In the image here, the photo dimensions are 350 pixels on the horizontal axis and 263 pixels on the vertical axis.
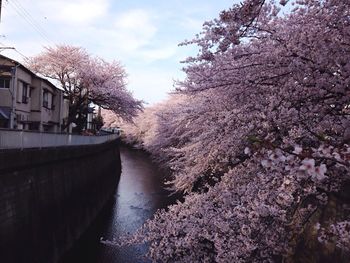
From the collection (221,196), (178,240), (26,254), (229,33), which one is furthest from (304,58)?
(26,254)

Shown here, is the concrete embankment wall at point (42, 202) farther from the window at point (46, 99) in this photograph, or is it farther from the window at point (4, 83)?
the window at point (46, 99)

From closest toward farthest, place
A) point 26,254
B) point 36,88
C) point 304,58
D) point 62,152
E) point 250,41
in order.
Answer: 1. point 304,58
2. point 250,41
3. point 26,254
4. point 62,152
5. point 36,88

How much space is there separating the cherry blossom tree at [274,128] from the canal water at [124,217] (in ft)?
16.4

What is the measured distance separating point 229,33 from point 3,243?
769 centimetres

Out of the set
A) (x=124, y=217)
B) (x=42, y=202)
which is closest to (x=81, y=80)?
(x=124, y=217)

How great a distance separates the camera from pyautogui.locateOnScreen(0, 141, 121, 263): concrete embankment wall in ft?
33.6

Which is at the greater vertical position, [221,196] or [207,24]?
[207,24]

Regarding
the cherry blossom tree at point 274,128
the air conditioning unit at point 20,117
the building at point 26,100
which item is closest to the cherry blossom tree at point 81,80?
the building at point 26,100

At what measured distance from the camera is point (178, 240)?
7164 millimetres

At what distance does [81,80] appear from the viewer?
1364 inches

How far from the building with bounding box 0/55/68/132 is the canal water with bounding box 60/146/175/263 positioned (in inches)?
309

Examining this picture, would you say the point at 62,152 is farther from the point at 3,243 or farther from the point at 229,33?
the point at 229,33

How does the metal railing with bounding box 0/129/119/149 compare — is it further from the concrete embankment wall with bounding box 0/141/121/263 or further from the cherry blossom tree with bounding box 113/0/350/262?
the cherry blossom tree with bounding box 113/0/350/262

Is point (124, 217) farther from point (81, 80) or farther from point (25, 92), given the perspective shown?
point (81, 80)
